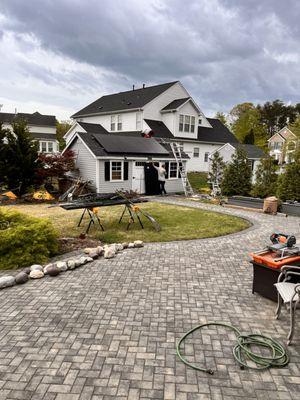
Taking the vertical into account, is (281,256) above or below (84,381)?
above

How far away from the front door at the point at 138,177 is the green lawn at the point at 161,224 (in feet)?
15.9

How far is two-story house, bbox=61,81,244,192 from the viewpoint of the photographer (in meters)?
17.5

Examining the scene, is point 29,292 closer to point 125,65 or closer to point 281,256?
point 281,256

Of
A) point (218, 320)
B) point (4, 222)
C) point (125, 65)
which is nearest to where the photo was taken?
point (218, 320)

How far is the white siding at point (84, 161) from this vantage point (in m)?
17.3

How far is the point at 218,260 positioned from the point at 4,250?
505 cm

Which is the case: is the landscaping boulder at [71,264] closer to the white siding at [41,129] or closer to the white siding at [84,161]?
the white siding at [84,161]

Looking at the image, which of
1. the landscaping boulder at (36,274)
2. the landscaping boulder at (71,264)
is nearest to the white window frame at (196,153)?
the landscaping boulder at (71,264)

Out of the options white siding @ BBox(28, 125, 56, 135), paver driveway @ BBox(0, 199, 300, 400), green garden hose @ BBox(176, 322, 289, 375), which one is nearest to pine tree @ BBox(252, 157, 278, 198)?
paver driveway @ BBox(0, 199, 300, 400)

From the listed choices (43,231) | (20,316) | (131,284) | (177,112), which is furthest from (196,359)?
(177,112)

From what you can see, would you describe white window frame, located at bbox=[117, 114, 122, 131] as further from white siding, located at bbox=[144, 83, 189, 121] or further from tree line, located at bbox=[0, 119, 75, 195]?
tree line, located at bbox=[0, 119, 75, 195]

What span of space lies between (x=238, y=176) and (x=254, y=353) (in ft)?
43.6

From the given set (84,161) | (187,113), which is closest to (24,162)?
(84,161)

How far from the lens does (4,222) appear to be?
22.3ft
